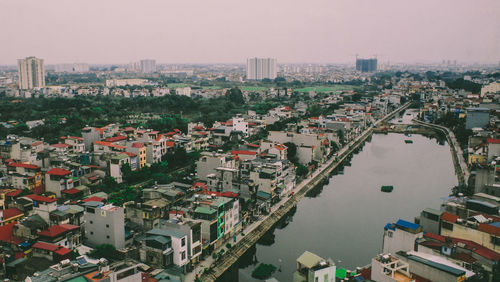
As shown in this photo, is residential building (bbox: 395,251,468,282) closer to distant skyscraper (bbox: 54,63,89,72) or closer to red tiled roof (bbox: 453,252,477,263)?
red tiled roof (bbox: 453,252,477,263)

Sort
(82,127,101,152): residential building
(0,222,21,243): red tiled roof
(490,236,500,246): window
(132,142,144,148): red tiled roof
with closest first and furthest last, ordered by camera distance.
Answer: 1. (490,236,500,246): window
2. (0,222,21,243): red tiled roof
3. (132,142,144,148): red tiled roof
4. (82,127,101,152): residential building

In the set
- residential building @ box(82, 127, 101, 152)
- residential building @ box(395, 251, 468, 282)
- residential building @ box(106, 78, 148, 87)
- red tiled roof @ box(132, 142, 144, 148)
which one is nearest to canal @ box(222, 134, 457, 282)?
residential building @ box(395, 251, 468, 282)

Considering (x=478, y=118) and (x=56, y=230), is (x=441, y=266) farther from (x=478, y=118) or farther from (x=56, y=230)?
(x=478, y=118)

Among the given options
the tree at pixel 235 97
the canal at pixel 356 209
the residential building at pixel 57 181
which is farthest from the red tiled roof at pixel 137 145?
the tree at pixel 235 97

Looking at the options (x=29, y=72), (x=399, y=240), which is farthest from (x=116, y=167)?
(x=29, y=72)

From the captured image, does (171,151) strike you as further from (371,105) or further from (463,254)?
(371,105)
